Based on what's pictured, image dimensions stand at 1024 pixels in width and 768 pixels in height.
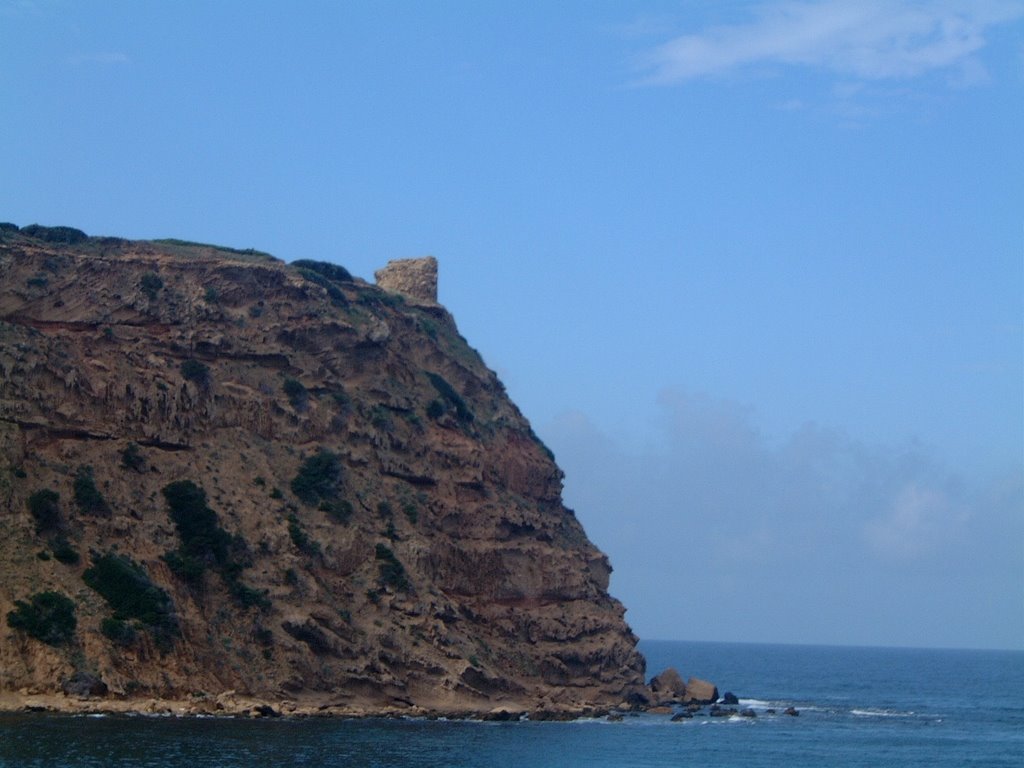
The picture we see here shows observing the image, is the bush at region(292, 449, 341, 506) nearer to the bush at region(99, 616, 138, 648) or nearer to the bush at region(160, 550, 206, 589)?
the bush at region(160, 550, 206, 589)

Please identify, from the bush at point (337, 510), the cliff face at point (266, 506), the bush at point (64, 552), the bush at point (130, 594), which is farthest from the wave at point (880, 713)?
the bush at point (64, 552)

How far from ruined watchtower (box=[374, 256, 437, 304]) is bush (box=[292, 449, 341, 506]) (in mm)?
21623

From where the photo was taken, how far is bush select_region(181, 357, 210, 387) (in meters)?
71.7

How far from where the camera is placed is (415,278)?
93.4 m

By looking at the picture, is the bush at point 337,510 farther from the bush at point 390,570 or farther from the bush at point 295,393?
the bush at point 295,393

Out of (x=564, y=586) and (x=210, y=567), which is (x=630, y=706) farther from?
(x=210, y=567)

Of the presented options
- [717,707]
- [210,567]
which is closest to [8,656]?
[210,567]

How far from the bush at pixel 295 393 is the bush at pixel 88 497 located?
12330 millimetres

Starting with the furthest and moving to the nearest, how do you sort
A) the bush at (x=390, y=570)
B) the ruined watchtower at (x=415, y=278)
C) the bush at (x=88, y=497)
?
the ruined watchtower at (x=415, y=278) → the bush at (x=390, y=570) → the bush at (x=88, y=497)

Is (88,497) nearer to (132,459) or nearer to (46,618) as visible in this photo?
(132,459)

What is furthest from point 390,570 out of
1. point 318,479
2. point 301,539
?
point 318,479

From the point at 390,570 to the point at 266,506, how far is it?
647cm

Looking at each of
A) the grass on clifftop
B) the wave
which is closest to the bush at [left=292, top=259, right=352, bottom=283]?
the grass on clifftop

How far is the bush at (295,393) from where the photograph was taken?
245 ft
